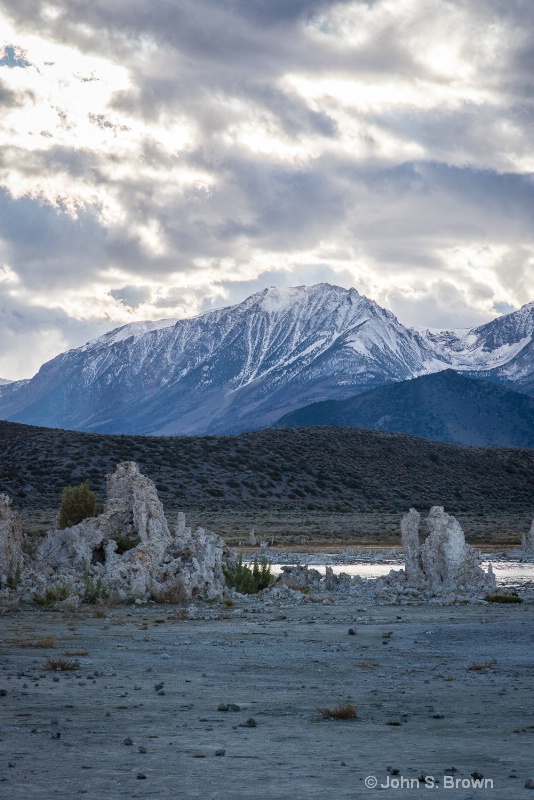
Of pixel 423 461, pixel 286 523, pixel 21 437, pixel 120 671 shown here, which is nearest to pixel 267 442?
pixel 423 461

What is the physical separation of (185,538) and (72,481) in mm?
67558

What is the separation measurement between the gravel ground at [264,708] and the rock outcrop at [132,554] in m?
4.46

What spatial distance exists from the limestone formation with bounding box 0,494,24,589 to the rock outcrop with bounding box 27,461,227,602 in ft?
2.07

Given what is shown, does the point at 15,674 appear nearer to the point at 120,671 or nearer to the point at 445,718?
the point at 120,671

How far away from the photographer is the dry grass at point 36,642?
1903 centimetres

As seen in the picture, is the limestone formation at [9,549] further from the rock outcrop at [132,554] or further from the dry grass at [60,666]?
the dry grass at [60,666]

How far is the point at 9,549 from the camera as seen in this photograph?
29.2 m

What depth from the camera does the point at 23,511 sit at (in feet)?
261

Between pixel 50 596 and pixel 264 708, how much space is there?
1399cm

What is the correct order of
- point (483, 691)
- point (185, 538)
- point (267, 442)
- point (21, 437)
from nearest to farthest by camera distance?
1. point (483, 691)
2. point (185, 538)
3. point (21, 437)
4. point (267, 442)

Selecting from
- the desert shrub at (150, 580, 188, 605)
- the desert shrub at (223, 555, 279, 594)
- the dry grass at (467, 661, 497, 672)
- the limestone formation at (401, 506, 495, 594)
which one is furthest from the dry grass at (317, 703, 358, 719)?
the limestone formation at (401, 506, 495, 594)

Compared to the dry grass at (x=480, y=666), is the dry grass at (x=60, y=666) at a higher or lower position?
lower

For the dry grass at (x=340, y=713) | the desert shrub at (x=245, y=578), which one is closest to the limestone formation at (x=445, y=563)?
the desert shrub at (x=245, y=578)

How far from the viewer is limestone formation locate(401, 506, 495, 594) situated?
103 feet
